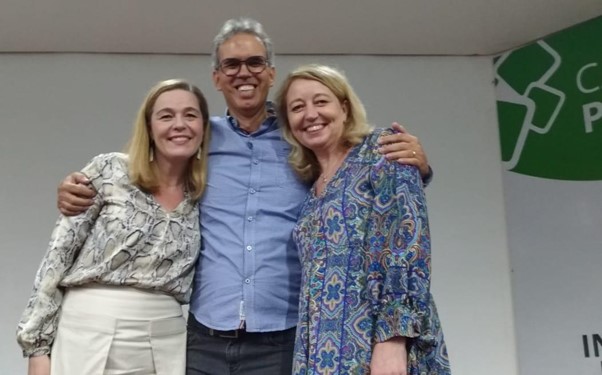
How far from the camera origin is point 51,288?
5.23ft

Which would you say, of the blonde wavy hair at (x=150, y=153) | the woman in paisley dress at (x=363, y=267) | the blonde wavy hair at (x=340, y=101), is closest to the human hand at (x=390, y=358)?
the woman in paisley dress at (x=363, y=267)

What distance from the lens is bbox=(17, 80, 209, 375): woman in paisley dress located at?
1560 millimetres

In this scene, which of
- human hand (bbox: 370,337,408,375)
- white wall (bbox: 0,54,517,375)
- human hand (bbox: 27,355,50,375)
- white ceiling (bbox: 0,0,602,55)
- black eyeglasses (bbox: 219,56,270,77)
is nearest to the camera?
human hand (bbox: 370,337,408,375)

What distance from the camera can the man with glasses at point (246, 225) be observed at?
1596 millimetres

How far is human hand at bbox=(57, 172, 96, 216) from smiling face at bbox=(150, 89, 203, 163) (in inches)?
8.3

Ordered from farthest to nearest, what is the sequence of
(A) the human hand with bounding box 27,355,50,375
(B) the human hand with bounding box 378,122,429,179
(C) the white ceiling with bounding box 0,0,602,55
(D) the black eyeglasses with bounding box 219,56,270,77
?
(C) the white ceiling with bounding box 0,0,602,55
(D) the black eyeglasses with bounding box 219,56,270,77
(A) the human hand with bounding box 27,355,50,375
(B) the human hand with bounding box 378,122,429,179

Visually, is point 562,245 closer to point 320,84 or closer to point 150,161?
point 320,84

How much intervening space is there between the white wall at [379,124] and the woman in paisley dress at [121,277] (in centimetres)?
161

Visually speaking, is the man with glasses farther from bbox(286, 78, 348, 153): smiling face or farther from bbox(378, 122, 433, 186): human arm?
bbox(286, 78, 348, 153): smiling face

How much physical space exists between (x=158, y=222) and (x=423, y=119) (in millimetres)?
1989

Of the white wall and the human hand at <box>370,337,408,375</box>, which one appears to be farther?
the white wall

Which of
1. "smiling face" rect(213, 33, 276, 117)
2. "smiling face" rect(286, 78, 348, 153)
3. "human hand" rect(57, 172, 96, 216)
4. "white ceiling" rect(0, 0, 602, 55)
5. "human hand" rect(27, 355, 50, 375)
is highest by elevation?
"white ceiling" rect(0, 0, 602, 55)

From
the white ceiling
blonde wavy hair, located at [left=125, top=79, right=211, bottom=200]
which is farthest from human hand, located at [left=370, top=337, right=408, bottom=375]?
the white ceiling

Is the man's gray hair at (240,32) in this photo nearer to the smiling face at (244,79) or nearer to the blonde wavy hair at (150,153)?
the smiling face at (244,79)
